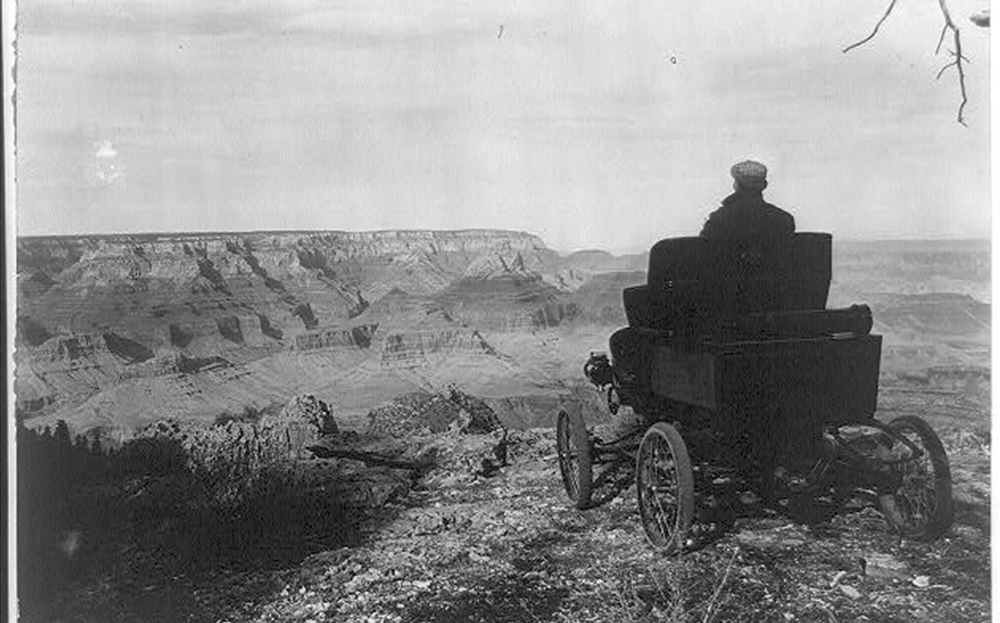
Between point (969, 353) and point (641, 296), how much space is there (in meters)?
1.13

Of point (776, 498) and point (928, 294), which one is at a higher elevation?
point (928, 294)

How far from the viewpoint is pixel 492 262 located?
414cm

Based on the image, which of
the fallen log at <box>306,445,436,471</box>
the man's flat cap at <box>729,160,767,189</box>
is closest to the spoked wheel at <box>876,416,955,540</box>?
the man's flat cap at <box>729,160,767,189</box>

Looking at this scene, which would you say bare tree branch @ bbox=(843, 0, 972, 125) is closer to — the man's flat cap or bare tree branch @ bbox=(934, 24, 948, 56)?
bare tree branch @ bbox=(934, 24, 948, 56)

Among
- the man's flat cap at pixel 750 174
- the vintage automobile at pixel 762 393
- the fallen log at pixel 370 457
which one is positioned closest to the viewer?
the vintage automobile at pixel 762 393

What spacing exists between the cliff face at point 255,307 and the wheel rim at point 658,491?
52cm

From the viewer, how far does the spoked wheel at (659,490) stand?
3.98 metres

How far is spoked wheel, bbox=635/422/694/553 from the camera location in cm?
398

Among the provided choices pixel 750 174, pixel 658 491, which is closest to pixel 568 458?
pixel 658 491

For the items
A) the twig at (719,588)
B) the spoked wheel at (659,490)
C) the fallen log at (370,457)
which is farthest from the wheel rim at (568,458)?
the twig at (719,588)

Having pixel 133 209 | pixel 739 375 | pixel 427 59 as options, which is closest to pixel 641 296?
pixel 739 375

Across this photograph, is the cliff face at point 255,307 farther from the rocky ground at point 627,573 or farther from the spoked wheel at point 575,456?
the rocky ground at point 627,573

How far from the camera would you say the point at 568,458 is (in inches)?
166

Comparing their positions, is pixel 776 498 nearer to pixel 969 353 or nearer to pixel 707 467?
pixel 707 467
